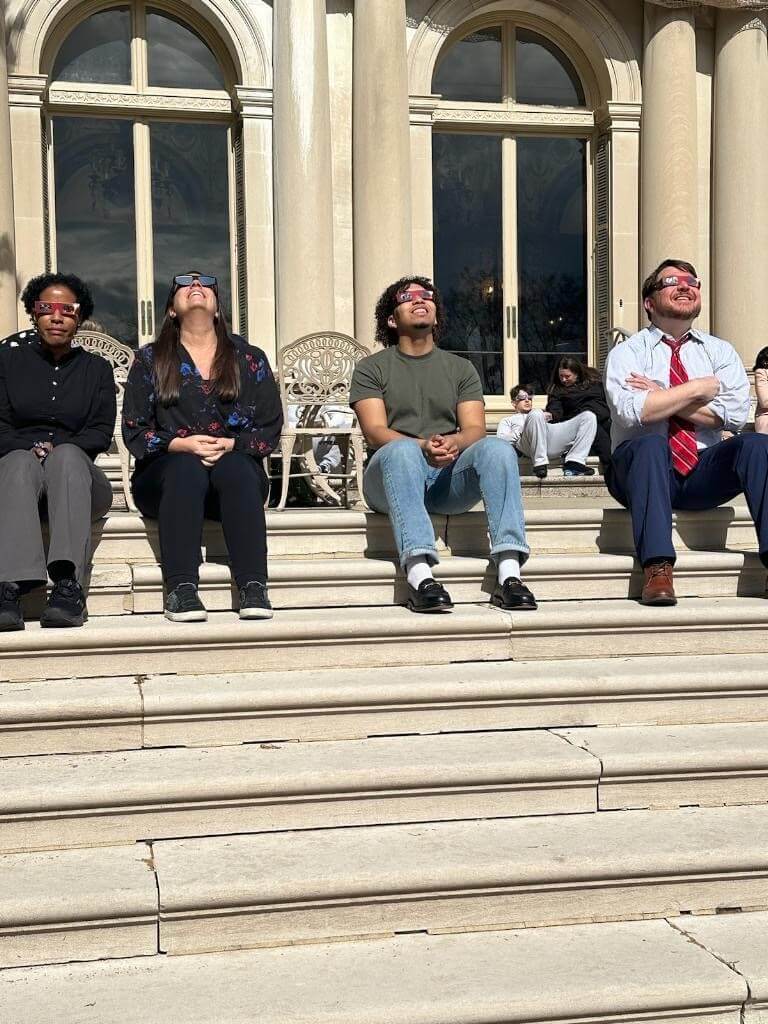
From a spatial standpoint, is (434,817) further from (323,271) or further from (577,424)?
(323,271)

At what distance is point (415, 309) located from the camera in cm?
548

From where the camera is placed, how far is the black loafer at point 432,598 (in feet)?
15.0

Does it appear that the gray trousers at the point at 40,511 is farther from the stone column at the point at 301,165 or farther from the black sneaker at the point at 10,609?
the stone column at the point at 301,165

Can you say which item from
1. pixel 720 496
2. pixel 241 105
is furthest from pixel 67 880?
pixel 241 105

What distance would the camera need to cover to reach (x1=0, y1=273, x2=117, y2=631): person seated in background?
171 inches

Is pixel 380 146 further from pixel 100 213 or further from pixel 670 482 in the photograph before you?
pixel 670 482

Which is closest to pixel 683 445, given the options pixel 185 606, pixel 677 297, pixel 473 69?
pixel 677 297

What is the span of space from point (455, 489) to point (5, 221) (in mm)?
5819

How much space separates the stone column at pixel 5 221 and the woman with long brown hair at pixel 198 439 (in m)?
4.76

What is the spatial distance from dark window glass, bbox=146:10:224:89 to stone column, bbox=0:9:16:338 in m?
1.53

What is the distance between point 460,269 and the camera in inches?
456

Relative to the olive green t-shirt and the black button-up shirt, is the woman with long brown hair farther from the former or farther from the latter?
the olive green t-shirt

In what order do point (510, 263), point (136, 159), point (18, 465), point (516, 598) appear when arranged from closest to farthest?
point (18, 465)
point (516, 598)
point (136, 159)
point (510, 263)

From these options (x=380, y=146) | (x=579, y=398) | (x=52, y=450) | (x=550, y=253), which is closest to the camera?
(x=52, y=450)
